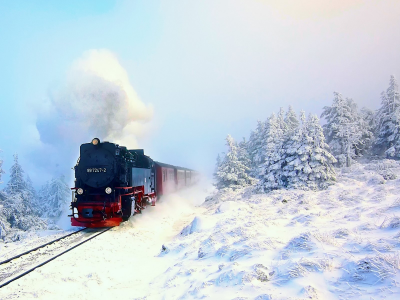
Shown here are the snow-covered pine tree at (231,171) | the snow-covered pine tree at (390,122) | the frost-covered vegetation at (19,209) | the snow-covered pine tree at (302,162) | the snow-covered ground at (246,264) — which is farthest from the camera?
the snow-covered pine tree at (390,122)

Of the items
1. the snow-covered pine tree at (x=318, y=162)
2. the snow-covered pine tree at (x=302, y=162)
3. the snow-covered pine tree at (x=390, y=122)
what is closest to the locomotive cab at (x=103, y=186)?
the snow-covered pine tree at (x=302, y=162)

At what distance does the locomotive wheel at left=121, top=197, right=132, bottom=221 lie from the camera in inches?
525

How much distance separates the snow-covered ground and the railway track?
30 centimetres

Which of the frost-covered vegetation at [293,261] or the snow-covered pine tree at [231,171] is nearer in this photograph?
the frost-covered vegetation at [293,261]

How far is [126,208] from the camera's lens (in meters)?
13.4

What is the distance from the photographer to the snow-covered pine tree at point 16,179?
26.0 meters

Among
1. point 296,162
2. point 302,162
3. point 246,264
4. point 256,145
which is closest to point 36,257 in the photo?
point 246,264

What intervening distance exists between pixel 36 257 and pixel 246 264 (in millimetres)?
6967

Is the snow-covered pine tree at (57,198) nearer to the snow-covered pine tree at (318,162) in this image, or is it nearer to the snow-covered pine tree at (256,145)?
the snow-covered pine tree at (256,145)

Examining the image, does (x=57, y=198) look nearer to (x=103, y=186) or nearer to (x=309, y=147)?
(x=103, y=186)

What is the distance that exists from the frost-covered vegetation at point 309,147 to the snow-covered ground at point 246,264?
643 cm

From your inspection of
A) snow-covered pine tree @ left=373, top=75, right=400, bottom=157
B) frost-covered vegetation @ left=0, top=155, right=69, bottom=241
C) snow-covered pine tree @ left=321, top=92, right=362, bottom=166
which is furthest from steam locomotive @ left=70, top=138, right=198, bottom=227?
snow-covered pine tree @ left=373, top=75, right=400, bottom=157

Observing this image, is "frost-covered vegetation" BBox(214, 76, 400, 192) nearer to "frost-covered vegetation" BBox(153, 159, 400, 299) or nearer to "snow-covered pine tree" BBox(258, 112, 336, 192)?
"snow-covered pine tree" BBox(258, 112, 336, 192)

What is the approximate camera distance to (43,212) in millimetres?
36781
